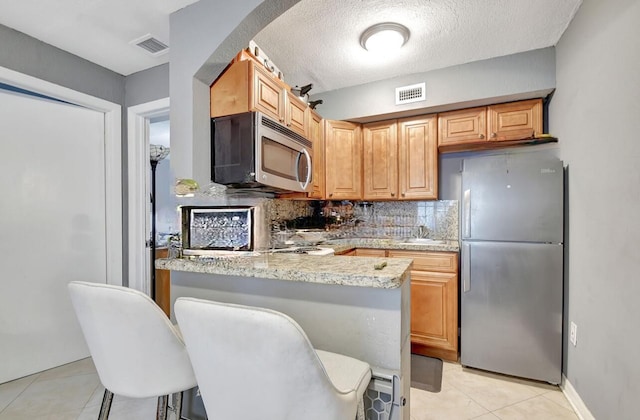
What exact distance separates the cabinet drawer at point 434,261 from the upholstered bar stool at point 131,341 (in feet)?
6.36

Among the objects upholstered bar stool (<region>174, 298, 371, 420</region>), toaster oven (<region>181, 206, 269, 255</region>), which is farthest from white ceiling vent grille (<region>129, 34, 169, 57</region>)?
upholstered bar stool (<region>174, 298, 371, 420</region>)

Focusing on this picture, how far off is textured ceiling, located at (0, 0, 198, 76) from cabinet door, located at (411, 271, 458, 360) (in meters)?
2.51

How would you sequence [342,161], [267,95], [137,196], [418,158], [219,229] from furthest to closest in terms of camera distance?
1. [342,161]
2. [418,158]
3. [137,196]
4. [267,95]
5. [219,229]

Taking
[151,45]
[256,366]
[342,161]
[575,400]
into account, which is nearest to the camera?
[256,366]

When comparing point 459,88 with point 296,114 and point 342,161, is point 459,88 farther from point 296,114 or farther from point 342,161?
point 296,114

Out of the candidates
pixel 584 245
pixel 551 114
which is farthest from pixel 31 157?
pixel 551 114

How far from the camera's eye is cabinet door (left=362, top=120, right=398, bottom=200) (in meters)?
3.04

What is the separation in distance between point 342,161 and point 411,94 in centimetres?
87

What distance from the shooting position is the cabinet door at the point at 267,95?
1.94 m

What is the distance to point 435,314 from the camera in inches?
98.7

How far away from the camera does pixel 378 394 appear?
3.61 feet

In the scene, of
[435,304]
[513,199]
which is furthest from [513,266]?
[435,304]

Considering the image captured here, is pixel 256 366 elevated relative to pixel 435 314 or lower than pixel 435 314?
elevated

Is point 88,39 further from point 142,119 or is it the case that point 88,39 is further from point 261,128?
point 261,128
